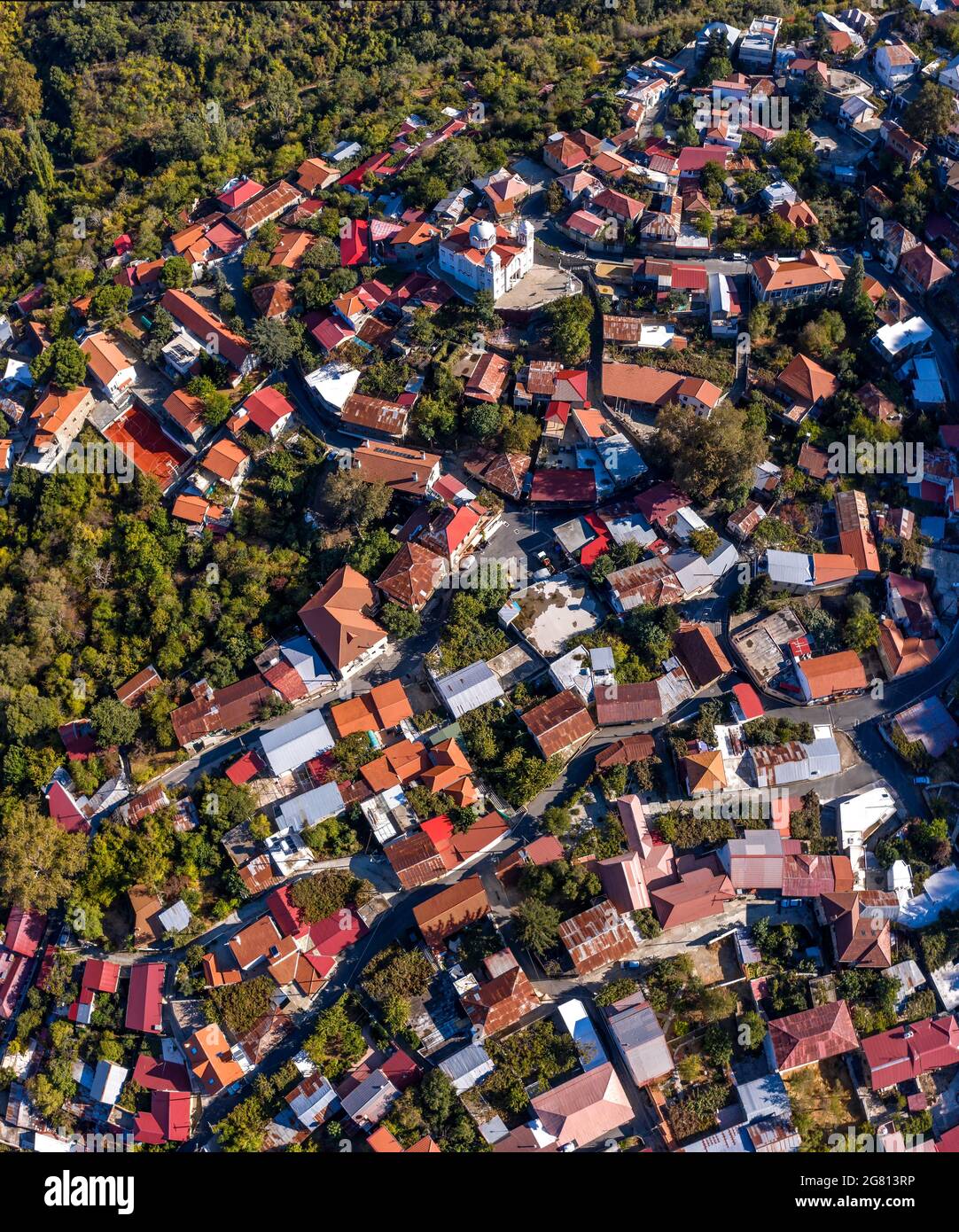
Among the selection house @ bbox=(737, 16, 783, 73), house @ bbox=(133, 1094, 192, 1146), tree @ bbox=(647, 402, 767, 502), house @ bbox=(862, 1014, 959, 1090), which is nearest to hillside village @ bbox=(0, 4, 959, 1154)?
house @ bbox=(862, 1014, 959, 1090)

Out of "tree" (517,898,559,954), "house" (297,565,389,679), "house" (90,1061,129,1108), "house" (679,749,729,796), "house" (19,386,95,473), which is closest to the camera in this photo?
"tree" (517,898,559,954)

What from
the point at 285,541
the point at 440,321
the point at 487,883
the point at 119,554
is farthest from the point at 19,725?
the point at 440,321

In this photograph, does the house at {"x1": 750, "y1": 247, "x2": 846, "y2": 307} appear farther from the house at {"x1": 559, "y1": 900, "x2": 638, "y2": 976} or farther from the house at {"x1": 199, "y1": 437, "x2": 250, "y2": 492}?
the house at {"x1": 559, "y1": 900, "x2": 638, "y2": 976}

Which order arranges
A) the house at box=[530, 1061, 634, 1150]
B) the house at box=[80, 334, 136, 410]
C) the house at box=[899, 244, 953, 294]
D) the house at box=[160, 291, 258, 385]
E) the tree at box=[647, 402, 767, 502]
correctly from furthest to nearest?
1. the house at box=[160, 291, 258, 385]
2. the house at box=[80, 334, 136, 410]
3. the house at box=[899, 244, 953, 294]
4. the tree at box=[647, 402, 767, 502]
5. the house at box=[530, 1061, 634, 1150]

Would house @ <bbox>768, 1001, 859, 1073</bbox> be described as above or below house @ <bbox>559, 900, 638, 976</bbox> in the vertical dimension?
below

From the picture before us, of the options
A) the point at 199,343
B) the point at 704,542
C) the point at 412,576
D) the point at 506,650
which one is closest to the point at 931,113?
the point at 704,542

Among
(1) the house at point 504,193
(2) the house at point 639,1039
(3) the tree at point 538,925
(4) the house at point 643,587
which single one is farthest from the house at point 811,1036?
(1) the house at point 504,193

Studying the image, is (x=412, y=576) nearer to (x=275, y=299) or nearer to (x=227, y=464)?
(x=227, y=464)
